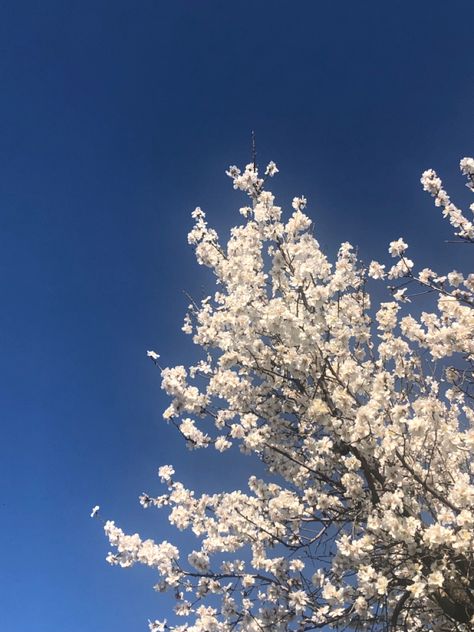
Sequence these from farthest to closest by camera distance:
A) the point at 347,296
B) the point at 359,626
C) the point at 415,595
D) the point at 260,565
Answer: the point at 347,296, the point at 260,565, the point at 359,626, the point at 415,595

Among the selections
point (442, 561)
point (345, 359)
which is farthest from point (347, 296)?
point (442, 561)

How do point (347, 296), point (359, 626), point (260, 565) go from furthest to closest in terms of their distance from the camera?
point (347, 296) → point (260, 565) → point (359, 626)

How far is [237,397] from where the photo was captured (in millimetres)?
7223

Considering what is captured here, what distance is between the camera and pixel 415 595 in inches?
192

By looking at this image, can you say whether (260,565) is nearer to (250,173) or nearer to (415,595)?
(415,595)

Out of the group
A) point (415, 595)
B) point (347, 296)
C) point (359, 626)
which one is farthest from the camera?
point (347, 296)

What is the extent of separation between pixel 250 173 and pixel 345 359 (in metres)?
2.91

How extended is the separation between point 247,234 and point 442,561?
4.72m

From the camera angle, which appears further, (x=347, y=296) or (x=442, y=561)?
(x=347, y=296)

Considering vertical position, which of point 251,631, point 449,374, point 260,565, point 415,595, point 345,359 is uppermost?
point 345,359

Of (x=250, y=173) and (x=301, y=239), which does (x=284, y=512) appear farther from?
(x=250, y=173)

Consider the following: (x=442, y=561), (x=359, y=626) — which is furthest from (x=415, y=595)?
(x=359, y=626)

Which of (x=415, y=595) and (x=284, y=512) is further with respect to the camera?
(x=284, y=512)

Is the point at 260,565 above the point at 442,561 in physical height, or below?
above
